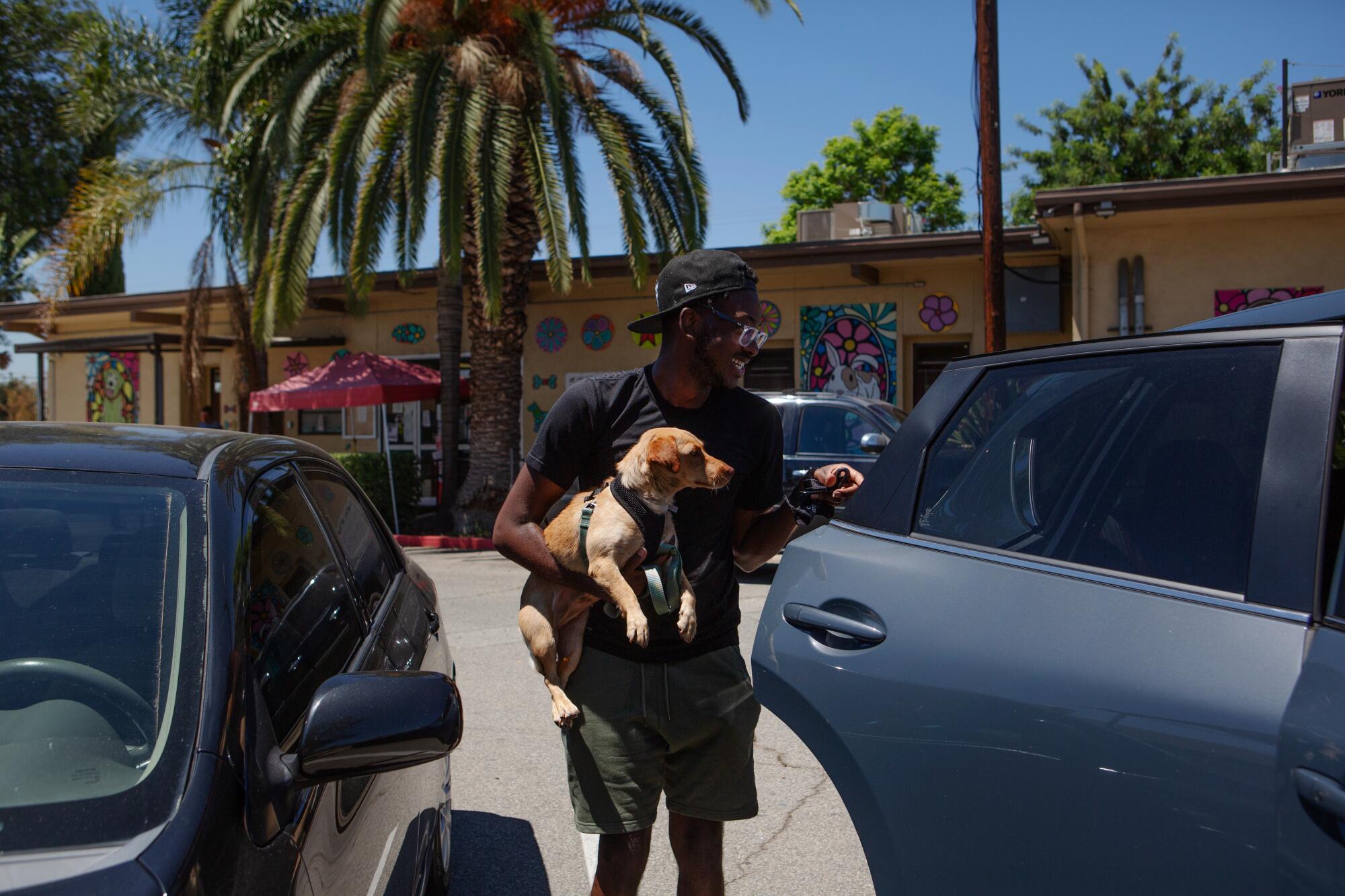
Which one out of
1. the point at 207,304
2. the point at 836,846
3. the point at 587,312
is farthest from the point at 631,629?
the point at 207,304

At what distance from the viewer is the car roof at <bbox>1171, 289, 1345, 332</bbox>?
1.88 meters

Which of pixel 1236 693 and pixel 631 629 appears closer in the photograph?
pixel 1236 693

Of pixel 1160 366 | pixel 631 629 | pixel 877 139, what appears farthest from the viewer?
pixel 877 139

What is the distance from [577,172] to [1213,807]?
1238 cm

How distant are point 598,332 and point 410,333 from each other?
12.4ft

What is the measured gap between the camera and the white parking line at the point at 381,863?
83.3 inches

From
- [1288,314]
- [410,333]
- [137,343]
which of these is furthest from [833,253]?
[1288,314]

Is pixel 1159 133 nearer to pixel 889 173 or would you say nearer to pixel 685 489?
pixel 889 173

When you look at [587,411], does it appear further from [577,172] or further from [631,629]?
[577,172]

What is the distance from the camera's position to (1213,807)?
161 cm

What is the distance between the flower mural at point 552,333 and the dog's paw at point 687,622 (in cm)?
1576

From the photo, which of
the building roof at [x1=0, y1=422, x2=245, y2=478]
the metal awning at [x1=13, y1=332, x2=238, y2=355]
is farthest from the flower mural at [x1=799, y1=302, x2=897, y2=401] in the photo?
the building roof at [x1=0, y1=422, x2=245, y2=478]

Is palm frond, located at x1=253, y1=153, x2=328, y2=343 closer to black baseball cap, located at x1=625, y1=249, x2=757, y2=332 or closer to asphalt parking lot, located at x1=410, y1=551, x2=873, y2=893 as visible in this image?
asphalt parking lot, located at x1=410, y1=551, x2=873, y2=893

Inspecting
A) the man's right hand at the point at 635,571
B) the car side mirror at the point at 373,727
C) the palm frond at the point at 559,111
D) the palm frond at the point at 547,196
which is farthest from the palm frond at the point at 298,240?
the car side mirror at the point at 373,727
